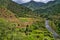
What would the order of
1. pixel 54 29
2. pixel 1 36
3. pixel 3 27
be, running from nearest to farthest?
pixel 1 36 → pixel 3 27 → pixel 54 29

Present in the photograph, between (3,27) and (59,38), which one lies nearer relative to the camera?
(3,27)

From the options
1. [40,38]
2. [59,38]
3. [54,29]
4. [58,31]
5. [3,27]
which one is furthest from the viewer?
[54,29]

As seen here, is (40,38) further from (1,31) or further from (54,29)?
(54,29)

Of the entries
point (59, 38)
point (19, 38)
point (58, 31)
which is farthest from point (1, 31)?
point (58, 31)

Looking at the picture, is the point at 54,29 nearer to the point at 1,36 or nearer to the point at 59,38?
the point at 59,38

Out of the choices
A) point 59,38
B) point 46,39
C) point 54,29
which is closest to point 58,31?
point 54,29

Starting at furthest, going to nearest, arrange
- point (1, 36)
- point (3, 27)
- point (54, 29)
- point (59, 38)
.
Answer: point (54, 29) < point (59, 38) < point (3, 27) < point (1, 36)

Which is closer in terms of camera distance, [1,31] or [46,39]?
[1,31]

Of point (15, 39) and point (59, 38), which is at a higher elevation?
point (15, 39)

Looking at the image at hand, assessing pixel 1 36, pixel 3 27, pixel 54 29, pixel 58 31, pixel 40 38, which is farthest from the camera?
pixel 54 29
